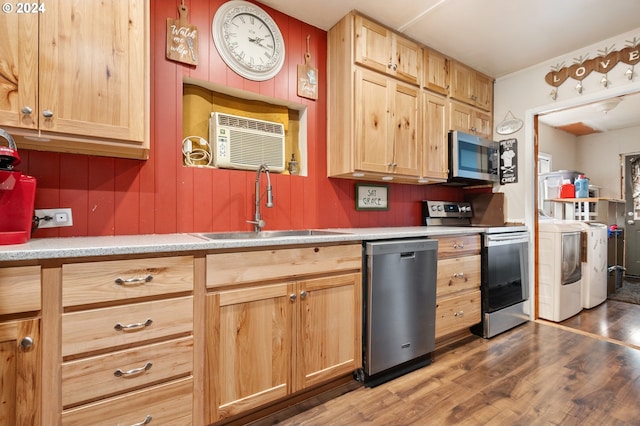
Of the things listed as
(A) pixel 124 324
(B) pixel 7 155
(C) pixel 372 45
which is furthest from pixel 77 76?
(C) pixel 372 45

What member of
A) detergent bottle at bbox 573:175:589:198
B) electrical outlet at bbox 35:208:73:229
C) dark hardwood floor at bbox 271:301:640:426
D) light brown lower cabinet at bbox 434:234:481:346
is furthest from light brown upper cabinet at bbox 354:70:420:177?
detergent bottle at bbox 573:175:589:198

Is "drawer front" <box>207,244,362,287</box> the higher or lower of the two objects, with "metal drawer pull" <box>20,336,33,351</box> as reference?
higher

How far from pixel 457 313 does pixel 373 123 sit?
5.12 ft

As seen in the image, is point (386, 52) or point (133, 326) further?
point (386, 52)

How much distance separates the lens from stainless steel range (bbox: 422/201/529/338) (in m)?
2.46

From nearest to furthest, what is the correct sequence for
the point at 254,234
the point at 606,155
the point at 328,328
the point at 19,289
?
the point at 19,289
the point at 328,328
the point at 254,234
the point at 606,155

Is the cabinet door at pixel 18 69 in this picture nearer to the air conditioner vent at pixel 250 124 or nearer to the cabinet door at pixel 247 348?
the air conditioner vent at pixel 250 124

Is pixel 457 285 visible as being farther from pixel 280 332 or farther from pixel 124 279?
pixel 124 279

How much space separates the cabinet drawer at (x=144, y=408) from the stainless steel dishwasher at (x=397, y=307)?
982 mm

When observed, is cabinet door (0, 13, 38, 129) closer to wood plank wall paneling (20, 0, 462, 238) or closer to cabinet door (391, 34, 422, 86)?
wood plank wall paneling (20, 0, 462, 238)

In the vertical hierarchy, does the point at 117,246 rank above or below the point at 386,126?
below

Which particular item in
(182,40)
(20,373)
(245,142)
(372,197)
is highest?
(182,40)

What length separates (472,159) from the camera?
281 cm

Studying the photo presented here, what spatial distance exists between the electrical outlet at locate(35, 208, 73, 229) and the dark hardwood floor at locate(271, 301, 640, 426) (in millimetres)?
1466
